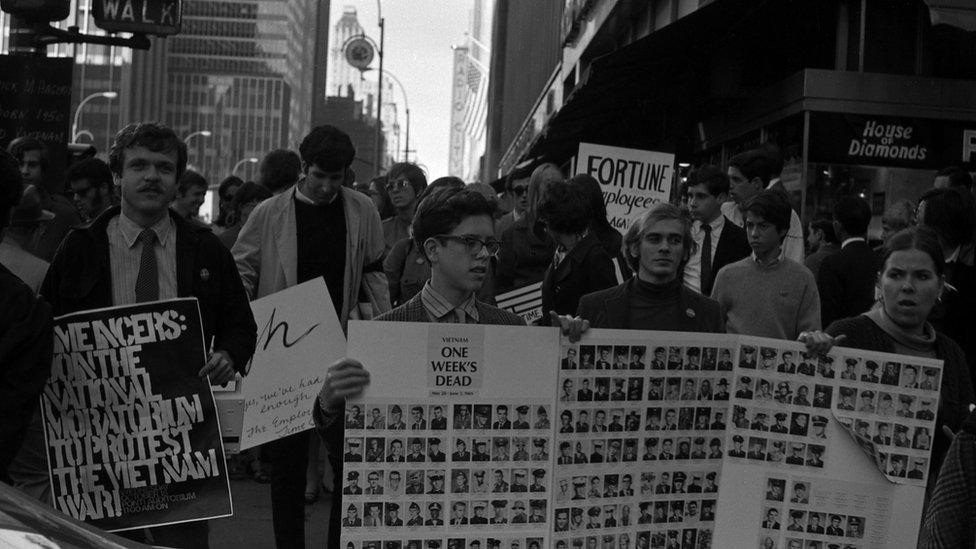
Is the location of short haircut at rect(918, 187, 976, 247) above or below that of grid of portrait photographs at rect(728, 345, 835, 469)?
above

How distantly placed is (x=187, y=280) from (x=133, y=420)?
63cm

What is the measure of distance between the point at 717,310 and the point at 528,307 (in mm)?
2781

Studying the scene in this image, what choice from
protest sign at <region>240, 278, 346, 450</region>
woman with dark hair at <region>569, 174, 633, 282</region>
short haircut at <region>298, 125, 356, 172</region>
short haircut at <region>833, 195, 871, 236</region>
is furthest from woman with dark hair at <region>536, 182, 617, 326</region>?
short haircut at <region>833, 195, 871, 236</region>

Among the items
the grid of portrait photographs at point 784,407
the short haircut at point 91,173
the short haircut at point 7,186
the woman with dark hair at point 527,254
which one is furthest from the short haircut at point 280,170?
the grid of portrait photographs at point 784,407

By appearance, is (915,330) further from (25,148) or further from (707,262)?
(25,148)

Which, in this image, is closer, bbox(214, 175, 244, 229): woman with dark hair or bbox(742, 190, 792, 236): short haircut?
bbox(742, 190, 792, 236): short haircut

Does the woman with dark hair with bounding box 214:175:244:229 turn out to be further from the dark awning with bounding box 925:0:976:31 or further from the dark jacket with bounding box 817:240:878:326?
the dark awning with bounding box 925:0:976:31

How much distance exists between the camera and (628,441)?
4.54 meters

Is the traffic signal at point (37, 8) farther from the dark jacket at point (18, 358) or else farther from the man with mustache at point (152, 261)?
the dark jacket at point (18, 358)

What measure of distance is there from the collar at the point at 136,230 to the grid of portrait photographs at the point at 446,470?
1.52 m

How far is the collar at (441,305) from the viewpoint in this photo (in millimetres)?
4547

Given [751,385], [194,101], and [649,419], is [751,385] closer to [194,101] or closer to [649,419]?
[649,419]

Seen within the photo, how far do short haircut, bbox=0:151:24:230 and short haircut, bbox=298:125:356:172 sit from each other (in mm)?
2425

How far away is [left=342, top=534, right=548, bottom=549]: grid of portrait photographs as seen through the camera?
13.7 feet
